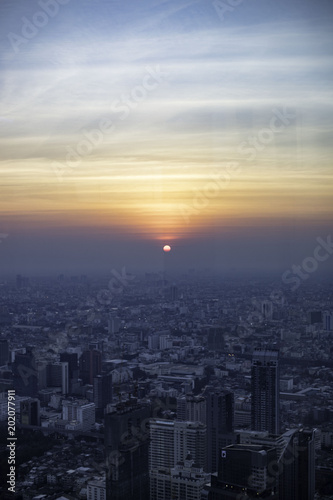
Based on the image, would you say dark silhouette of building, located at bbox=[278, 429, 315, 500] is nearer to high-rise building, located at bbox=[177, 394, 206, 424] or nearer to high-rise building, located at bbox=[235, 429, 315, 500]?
high-rise building, located at bbox=[235, 429, 315, 500]

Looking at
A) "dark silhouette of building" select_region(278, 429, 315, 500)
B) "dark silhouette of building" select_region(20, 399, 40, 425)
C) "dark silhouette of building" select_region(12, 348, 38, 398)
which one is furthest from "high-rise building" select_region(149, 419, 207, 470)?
"dark silhouette of building" select_region(12, 348, 38, 398)

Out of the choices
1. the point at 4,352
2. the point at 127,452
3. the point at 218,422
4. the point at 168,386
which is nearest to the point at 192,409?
the point at 218,422

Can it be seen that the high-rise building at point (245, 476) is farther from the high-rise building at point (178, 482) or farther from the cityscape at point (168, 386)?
the high-rise building at point (178, 482)

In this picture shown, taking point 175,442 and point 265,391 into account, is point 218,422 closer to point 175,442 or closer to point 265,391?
point 175,442

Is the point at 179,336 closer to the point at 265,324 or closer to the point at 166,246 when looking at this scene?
the point at 265,324

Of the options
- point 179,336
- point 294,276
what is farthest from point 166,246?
point 179,336
